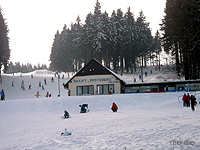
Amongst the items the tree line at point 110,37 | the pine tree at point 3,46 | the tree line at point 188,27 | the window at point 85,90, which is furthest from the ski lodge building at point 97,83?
the pine tree at point 3,46

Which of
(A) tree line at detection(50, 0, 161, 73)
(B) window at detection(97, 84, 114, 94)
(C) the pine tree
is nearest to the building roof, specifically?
(B) window at detection(97, 84, 114, 94)

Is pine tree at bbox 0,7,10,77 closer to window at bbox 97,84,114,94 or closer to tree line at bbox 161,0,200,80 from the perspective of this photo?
window at bbox 97,84,114,94

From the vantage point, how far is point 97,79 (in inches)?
1187

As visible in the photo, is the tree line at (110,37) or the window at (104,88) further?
the tree line at (110,37)

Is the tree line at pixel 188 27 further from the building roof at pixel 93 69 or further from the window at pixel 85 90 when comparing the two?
the window at pixel 85 90

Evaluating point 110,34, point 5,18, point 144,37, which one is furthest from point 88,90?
point 5,18

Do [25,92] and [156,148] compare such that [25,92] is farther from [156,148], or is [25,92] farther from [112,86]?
[156,148]

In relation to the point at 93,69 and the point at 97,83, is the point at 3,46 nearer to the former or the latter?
the point at 93,69

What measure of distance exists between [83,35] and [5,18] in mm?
23498

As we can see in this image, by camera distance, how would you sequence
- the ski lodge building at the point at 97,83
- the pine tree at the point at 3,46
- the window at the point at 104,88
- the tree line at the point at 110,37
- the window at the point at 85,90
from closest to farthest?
the ski lodge building at the point at 97,83, the window at the point at 104,88, the window at the point at 85,90, the tree line at the point at 110,37, the pine tree at the point at 3,46

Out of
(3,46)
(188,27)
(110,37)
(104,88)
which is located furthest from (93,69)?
(3,46)

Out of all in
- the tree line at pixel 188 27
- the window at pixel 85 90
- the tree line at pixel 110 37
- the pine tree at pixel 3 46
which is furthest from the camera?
the pine tree at pixel 3 46

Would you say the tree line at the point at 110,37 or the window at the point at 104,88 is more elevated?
the tree line at the point at 110,37

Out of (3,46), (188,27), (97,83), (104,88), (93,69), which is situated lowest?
(104,88)
